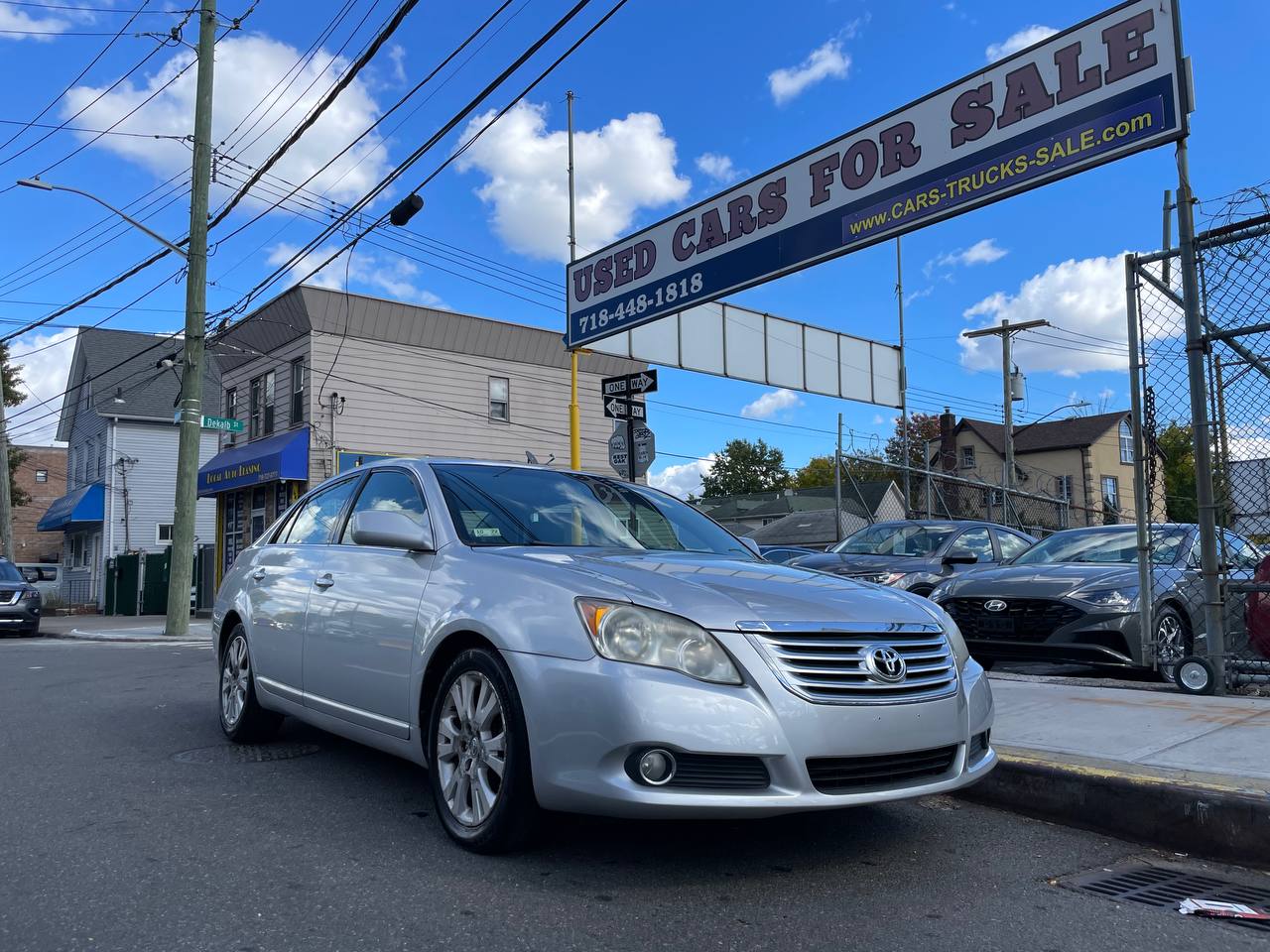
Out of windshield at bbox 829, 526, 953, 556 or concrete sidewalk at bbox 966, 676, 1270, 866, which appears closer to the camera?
concrete sidewalk at bbox 966, 676, 1270, 866

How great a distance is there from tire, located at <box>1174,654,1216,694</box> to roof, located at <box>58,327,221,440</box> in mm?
29650

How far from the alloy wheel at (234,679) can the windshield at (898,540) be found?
8.00 meters

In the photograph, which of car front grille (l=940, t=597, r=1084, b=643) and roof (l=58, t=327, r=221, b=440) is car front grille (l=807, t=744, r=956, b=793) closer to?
car front grille (l=940, t=597, r=1084, b=643)

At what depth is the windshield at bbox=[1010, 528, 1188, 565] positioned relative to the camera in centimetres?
864

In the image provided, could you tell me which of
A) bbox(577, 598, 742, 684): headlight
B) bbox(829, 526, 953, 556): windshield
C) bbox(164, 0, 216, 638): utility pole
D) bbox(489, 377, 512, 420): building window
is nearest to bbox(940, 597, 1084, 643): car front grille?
bbox(829, 526, 953, 556): windshield

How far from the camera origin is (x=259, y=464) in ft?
74.0

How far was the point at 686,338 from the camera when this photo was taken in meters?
16.6

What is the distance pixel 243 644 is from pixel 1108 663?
6.02 metres

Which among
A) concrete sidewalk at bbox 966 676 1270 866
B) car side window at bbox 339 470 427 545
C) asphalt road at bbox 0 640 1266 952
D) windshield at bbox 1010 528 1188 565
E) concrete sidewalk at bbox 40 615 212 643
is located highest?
car side window at bbox 339 470 427 545

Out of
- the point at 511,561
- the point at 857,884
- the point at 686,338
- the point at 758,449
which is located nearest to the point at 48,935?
the point at 511,561

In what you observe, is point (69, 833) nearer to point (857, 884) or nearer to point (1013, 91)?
point (857, 884)

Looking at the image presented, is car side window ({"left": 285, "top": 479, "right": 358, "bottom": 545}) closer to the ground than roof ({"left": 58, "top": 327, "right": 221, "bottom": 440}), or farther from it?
closer to the ground

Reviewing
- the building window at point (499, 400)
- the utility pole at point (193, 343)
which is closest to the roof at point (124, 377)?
the building window at point (499, 400)

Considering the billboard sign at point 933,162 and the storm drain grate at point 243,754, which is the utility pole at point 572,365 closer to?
the billboard sign at point 933,162
